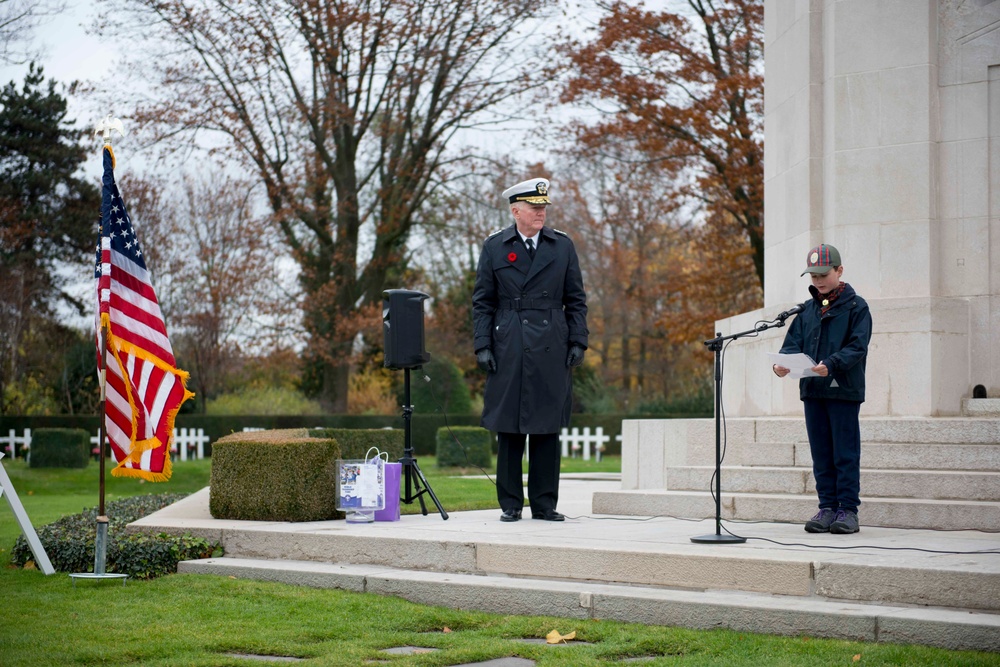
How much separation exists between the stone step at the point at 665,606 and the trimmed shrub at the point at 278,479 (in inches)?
52.1

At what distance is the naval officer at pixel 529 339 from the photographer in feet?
26.0

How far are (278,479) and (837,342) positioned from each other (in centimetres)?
418

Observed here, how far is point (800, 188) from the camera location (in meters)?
10.5

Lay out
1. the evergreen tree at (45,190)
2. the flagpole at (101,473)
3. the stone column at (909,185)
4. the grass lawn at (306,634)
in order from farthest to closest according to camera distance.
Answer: the evergreen tree at (45,190) < the stone column at (909,185) < the flagpole at (101,473) < the grass lawn at (306,634)

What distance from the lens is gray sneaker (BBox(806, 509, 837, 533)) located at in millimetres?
6941

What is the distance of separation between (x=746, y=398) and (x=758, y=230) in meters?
13.8

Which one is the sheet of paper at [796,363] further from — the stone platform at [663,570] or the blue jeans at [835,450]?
Answer: the stone platform at [663,570]

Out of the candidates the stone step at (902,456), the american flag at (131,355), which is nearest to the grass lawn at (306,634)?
the american flag at (131,355)

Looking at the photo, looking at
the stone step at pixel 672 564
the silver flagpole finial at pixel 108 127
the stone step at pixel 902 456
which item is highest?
the silver flagpole finial at pixel 108 127

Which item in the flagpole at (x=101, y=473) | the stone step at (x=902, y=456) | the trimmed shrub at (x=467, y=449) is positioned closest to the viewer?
the flagpole at (x=101, y=473)

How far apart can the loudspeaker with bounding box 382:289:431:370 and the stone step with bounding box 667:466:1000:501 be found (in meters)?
2.21

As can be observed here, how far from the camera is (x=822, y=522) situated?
697 centimetres

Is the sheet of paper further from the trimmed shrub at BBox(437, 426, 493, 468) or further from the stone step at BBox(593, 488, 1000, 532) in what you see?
the trimmed shrub at BBox(437, 426, 493, 468)

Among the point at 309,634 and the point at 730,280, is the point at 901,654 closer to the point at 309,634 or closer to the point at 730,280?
the point at 309,634
